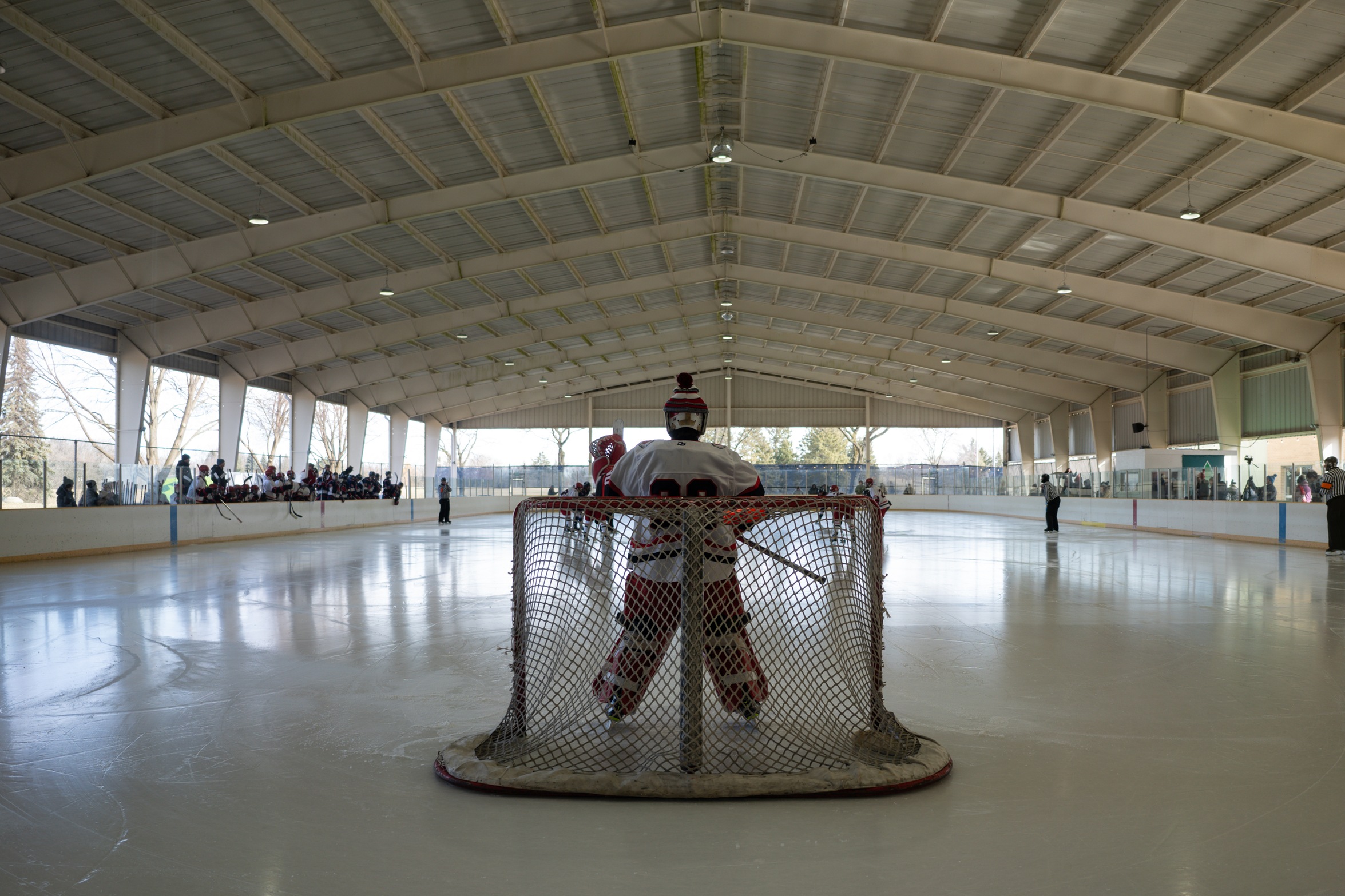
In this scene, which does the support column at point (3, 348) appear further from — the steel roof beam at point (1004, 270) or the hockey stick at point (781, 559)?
the hockey stick at point (781, 559)

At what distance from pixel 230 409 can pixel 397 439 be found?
1530 cm

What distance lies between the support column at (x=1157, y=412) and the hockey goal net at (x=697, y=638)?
38.6m

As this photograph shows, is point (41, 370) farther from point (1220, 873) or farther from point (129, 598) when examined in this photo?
point (1220, 873)

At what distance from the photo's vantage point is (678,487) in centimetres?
438

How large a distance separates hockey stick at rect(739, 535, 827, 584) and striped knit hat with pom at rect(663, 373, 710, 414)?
72 cm

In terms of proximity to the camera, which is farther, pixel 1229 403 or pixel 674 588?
pixel 1229 403

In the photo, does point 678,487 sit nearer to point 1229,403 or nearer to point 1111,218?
point 1111,218

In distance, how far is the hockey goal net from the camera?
162 inches

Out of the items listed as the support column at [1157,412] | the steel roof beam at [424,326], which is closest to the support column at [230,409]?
the steel roof beam at [424,326]

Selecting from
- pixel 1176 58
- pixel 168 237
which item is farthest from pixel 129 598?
pixel 1176 58

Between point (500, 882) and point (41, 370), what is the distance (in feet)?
140

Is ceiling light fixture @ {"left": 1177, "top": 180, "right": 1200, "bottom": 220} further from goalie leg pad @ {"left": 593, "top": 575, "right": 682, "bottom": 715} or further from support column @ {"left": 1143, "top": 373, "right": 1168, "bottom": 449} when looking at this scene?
support column @ {"left": 1143, "top": 373, "right": 1168, "bottom": 449}

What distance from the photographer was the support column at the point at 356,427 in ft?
140

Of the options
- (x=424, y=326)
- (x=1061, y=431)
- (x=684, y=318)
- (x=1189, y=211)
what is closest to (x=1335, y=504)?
(x=1189, y=211)
